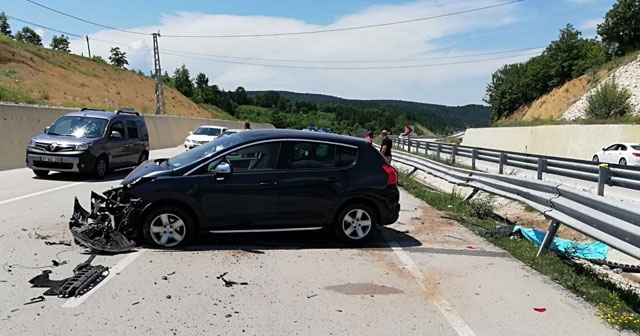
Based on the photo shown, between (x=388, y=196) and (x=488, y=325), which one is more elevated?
(x=388, y=196)

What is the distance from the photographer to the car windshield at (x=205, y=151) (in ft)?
22.6

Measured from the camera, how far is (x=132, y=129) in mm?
15695

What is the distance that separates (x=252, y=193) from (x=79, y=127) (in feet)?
30.4

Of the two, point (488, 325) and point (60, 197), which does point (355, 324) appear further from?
point (60, 197)

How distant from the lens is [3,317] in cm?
421

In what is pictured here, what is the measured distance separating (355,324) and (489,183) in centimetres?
705

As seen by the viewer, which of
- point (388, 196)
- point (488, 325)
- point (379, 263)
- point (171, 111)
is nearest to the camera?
point (488, 325)

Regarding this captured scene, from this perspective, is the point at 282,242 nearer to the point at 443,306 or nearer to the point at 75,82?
the point at 443,306

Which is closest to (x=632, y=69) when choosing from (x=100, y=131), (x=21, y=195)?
(x=100, y=131)

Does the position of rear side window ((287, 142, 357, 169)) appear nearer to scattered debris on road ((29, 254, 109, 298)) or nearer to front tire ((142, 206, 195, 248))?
front tire ((142, 206, 195, 248))

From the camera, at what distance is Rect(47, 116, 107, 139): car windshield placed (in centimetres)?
1360

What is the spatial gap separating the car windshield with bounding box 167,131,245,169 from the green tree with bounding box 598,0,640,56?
61.4m

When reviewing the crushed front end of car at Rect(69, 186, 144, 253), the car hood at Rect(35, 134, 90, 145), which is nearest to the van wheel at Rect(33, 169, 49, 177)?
the car hood at Rect(35, 134, 90, 145)

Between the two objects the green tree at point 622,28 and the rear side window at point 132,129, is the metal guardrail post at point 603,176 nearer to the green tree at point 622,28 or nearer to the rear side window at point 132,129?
the rear side window at point 132,129
